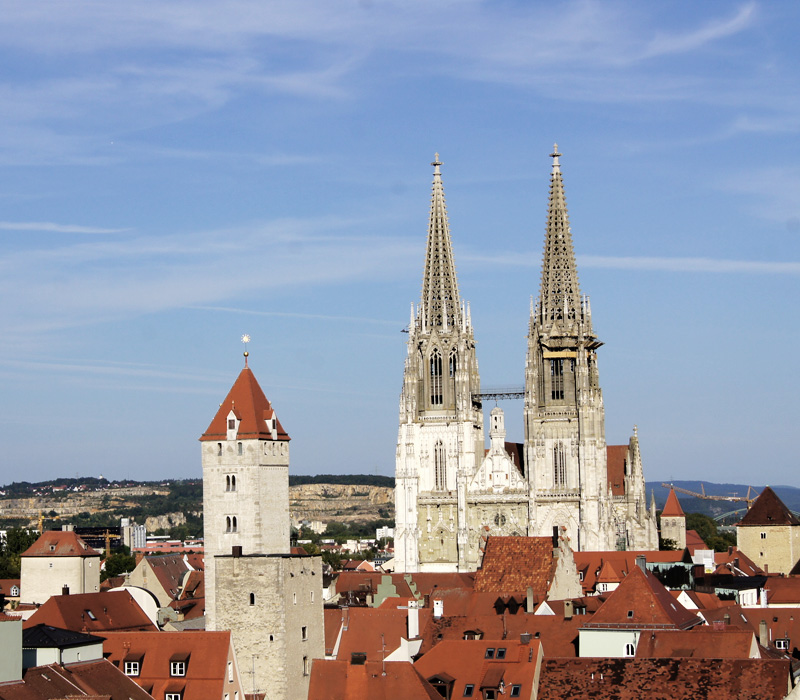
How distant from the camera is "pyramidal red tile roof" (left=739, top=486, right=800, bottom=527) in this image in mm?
125250

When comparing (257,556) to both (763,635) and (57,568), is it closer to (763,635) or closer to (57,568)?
(763,635)

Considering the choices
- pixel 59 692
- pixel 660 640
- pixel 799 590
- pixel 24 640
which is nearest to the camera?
pixel 59 692

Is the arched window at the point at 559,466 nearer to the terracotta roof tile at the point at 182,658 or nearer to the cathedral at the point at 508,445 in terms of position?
the cathedral at the point at 508,445

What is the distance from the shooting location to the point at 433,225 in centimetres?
13688

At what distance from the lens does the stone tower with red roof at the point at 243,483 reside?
71312mm

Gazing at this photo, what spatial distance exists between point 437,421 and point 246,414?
6339 cm

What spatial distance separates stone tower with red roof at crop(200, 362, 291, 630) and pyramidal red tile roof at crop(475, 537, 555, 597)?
54.0 feet

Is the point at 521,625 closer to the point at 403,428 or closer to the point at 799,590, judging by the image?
the point at 799,590

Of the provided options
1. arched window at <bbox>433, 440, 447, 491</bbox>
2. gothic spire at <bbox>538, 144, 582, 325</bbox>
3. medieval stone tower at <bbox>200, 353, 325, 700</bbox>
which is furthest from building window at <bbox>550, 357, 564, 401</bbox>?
medieval stone tower at <bbox>200, 353, 325, 700</bbox>

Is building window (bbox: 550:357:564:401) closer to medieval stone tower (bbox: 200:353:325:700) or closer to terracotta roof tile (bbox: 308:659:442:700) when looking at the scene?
medieval stone tower (bbox: 200:353:325:700)

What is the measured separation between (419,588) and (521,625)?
31.3 m

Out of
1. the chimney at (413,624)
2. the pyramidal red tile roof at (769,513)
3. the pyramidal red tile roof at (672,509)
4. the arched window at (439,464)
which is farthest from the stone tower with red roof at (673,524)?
the chimney at (413,624)

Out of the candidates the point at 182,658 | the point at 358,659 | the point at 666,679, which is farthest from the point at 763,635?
the point at 182,658

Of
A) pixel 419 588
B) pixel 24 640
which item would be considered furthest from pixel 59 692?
pixel 419 588
